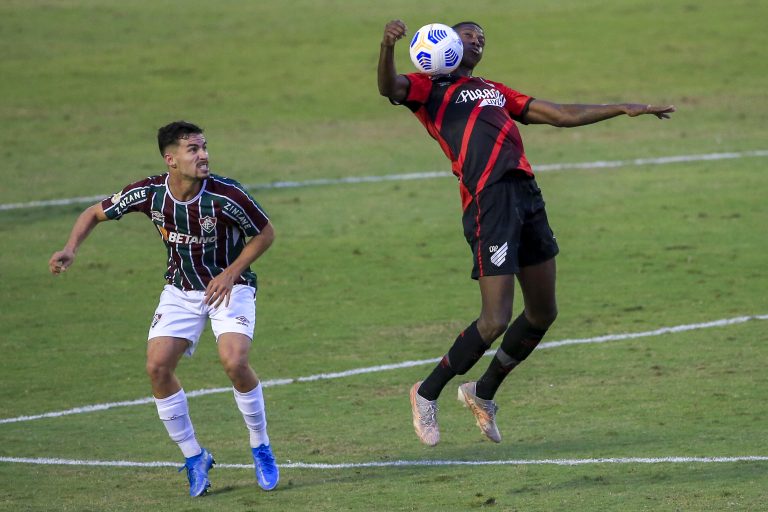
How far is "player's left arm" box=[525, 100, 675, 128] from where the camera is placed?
955 centimetres

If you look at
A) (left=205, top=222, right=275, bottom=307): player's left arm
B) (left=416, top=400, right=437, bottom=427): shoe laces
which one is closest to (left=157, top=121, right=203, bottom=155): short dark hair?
(left=205, top=222, right=275, bottom=307): player's left arm

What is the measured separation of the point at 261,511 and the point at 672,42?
24.8 meters

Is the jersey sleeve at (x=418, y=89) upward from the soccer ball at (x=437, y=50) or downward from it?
downward

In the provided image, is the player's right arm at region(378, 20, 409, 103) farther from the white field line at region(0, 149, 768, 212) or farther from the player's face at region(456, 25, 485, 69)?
the white field line at region(0, 149, 768, 212)

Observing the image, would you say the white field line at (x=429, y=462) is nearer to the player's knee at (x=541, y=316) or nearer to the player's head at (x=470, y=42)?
Result: the player's knee at (x=541, y=316)

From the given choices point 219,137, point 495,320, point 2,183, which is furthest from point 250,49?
point 495,320

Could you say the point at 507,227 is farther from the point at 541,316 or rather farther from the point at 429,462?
the point at 429,462

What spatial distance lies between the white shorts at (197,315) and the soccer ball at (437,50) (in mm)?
1842

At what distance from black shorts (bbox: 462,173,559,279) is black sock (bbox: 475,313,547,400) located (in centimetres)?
55

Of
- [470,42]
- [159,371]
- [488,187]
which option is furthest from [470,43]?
[159,371]

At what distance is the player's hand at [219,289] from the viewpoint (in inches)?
368

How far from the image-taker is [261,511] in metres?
8.97

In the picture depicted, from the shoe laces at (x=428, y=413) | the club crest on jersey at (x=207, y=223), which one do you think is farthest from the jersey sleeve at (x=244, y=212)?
the shoe laces at (x=428, y=413)

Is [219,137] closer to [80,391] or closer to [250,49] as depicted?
[250,49]
